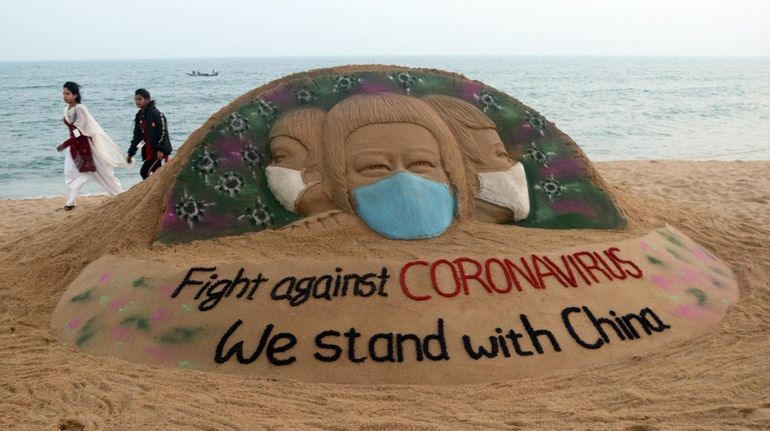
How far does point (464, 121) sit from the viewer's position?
16.7 feet

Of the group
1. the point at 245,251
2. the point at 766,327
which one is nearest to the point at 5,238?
the point at 245,251

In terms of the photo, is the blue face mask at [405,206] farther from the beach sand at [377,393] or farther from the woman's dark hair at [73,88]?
the woman's dark hair at [73,88]

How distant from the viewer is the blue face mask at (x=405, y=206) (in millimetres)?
4484

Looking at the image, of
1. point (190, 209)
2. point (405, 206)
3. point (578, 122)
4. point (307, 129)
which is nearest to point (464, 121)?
point (405, 206)

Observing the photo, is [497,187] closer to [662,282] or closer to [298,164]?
[662,282]

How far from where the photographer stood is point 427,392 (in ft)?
11.1

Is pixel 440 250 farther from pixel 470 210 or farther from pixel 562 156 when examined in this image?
pixel 562 156

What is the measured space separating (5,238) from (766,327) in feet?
23.6

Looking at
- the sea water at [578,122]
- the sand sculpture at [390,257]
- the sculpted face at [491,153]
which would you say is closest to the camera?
the sand sculpture at [390,257]

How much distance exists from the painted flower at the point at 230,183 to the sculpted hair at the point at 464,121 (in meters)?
1.61

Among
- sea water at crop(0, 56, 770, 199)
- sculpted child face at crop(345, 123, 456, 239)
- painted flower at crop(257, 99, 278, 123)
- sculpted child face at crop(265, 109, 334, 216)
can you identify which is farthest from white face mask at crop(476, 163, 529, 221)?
sea water at crop(0, 56, 770, 199)

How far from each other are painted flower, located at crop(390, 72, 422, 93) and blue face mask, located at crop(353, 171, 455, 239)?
971 mm

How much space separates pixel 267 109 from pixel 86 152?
4.02 meters

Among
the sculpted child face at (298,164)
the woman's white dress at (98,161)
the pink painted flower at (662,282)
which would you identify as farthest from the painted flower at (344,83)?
the woman's white dress at (98,161)
